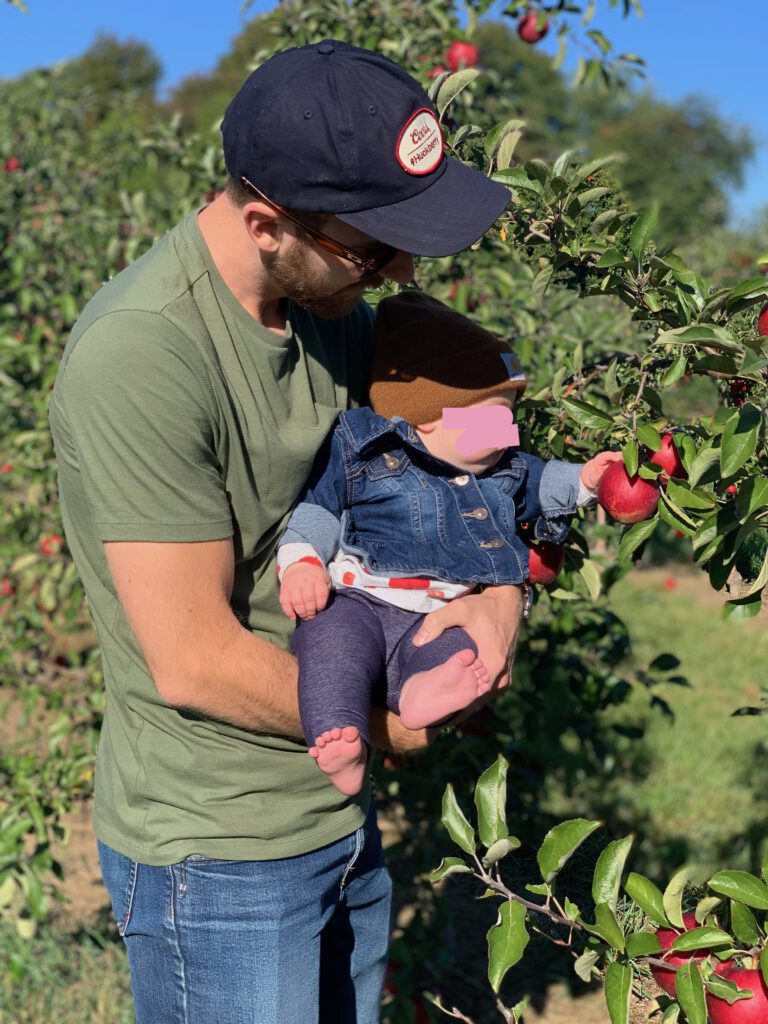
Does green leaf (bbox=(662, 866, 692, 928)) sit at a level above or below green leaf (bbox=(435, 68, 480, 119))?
below

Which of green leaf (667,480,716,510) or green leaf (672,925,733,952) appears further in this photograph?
green leaf (667,480,716,510)

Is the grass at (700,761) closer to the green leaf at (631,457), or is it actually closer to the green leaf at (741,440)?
the green leaf at (631,457)

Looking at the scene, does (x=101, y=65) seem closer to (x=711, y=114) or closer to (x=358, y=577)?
(x=711, y=114)

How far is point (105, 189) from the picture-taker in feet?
16.1

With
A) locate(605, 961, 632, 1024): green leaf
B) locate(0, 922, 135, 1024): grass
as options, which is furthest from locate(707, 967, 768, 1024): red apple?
locate(0, 922, 135, 1024): grass

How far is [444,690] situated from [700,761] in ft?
10.9

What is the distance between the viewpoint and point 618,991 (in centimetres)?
116

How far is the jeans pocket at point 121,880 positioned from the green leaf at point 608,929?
65 cm

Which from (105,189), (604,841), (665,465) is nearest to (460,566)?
(665,465)

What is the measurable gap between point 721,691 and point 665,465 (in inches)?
164

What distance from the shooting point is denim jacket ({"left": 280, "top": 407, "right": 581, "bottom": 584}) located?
1.62m

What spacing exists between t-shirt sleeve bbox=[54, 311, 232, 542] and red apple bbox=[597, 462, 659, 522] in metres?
0.54

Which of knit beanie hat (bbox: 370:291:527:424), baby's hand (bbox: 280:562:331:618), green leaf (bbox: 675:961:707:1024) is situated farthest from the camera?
knit beanie hat (bbox: 370:291:527:424)

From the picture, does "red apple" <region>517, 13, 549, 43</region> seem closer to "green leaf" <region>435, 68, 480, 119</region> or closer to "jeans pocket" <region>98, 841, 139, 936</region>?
"green leaf" <region>435, 68, 480, 119</region>
